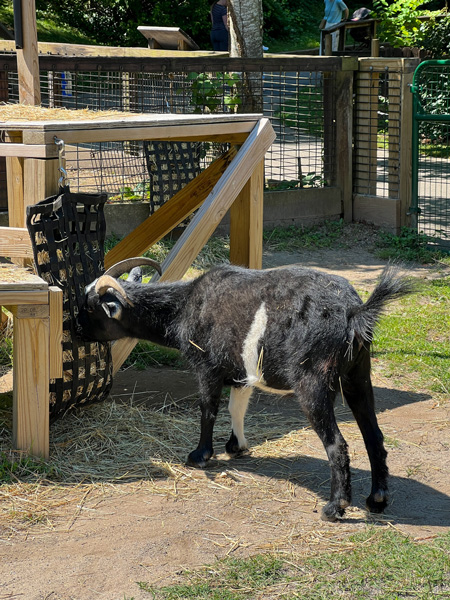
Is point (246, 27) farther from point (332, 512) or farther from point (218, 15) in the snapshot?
point (332, 512)

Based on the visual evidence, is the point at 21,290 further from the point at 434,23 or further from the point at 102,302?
the point at 434,23

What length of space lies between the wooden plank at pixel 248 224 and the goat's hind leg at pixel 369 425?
194 centimetres

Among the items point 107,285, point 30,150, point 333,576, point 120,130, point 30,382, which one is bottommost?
point 333,576

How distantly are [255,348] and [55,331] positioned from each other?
109 centimetres

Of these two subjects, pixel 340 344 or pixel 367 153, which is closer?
pixel 340 344

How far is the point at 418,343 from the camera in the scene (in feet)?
22.2

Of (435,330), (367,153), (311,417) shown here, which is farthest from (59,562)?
(367,153)

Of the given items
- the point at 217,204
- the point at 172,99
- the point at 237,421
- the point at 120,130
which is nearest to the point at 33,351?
the point at 237,421

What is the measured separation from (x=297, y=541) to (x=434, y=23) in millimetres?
15432

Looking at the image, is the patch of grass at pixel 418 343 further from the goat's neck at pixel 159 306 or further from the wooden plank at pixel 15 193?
the wooden plank at pixel 15 193

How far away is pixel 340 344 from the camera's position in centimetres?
406

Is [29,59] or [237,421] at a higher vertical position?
[29,59]

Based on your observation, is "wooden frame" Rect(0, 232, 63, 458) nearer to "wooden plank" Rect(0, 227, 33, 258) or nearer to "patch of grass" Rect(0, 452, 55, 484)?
"patch of grass" Rect(0, 452, 55, 484)

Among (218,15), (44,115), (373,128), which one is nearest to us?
(44,115)
